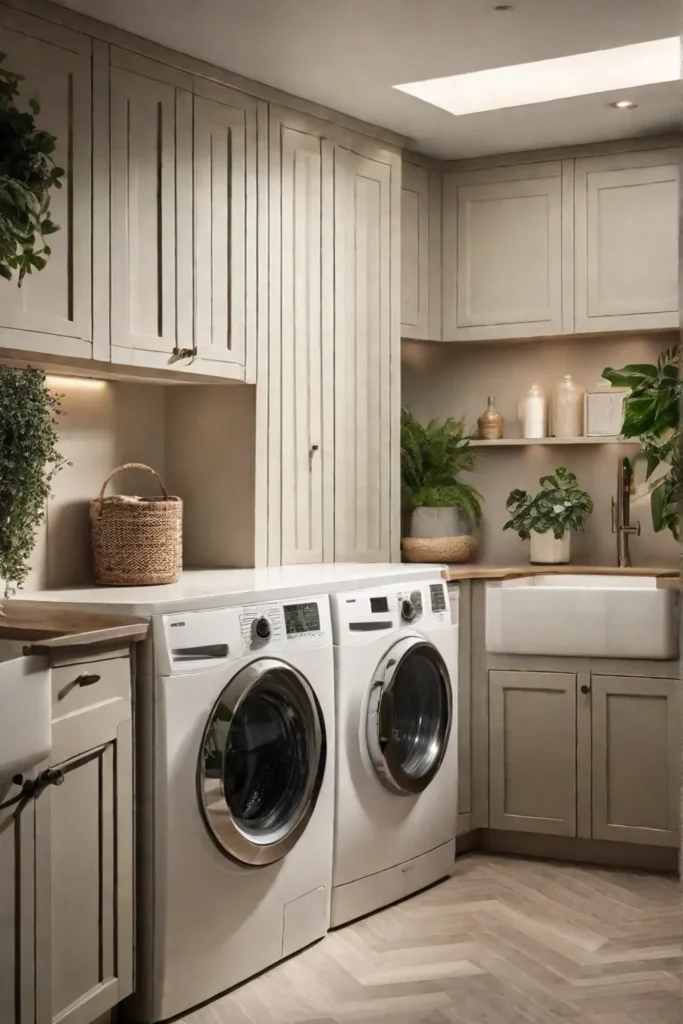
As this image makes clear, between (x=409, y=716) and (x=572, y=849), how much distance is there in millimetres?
808

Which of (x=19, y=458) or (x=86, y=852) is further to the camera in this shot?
(x=19, y=458)

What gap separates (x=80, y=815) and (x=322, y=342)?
1.88 m

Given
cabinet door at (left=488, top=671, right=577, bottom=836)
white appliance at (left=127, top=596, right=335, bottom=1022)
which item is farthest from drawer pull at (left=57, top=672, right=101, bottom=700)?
cabinet door at (left=488, top=671, right=577, bottom=836)

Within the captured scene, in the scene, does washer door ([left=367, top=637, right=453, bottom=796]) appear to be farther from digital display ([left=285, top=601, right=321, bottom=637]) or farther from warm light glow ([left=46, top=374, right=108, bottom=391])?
warm light glow ([left=46, top=374, right=108, bottom=391])

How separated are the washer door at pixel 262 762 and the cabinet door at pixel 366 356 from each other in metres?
0.96

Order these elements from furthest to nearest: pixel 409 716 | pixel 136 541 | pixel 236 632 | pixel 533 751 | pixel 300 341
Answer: pixel 533 751 → pixel 300 341 → pixel 409 716 → pixel 136 541 → pixel 236 632

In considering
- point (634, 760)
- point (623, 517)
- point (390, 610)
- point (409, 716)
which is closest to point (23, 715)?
point (390, 610)

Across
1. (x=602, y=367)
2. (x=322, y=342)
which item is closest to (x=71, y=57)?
(x=322, y=342)

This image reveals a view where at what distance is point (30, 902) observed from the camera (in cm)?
228

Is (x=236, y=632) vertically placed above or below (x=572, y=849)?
above

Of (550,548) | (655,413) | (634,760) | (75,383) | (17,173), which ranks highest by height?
(17,173)

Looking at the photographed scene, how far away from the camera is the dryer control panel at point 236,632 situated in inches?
106

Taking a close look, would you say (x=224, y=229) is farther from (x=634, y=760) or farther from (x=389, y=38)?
(x=634, y=760)

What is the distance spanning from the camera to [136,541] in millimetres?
3232
